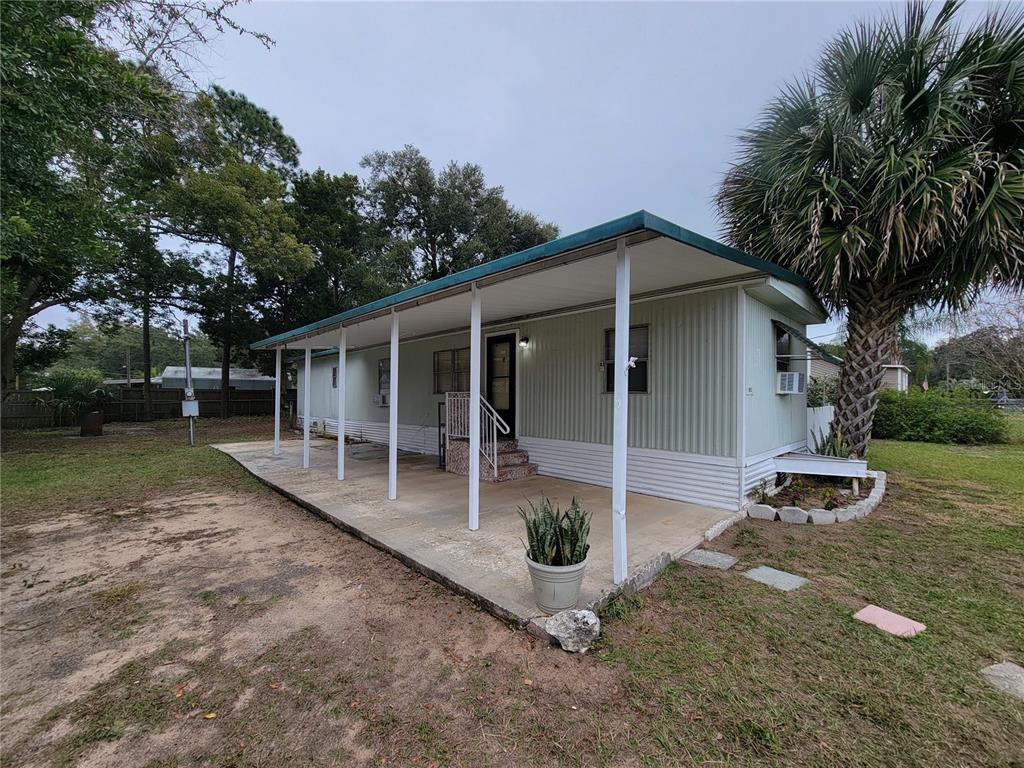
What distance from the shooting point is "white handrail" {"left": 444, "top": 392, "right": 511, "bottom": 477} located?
6699 millimetres

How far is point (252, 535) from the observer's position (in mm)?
4500

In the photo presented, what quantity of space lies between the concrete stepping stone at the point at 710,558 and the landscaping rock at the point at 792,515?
1.35m

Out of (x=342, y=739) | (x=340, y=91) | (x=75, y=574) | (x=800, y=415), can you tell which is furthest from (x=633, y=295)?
(x=340, y=91)

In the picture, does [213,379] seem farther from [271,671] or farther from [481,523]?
[271,671]

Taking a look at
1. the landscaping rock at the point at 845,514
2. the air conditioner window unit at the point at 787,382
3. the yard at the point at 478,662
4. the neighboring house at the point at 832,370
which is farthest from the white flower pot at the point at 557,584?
the neighboring house at the point at 832,370

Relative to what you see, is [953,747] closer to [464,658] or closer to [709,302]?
[464,658]

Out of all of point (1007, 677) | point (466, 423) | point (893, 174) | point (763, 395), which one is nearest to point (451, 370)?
point (466, 423)

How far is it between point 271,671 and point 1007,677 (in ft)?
12.1

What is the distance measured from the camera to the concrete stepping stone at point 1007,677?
205cm

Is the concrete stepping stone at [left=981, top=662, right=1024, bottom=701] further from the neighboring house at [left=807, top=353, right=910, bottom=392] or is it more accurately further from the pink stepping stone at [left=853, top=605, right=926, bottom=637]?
the neighboring house at [left=807, top=353, right=910, bottom=392]

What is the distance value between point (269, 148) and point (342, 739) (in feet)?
71.4

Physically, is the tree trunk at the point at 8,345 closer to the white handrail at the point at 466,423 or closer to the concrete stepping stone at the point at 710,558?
the white handrail at the point at 466,423

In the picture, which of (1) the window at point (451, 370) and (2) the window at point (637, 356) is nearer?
(2) the window at point (637, 356)

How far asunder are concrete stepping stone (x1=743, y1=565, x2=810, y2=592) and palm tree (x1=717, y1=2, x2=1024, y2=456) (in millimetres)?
3783
